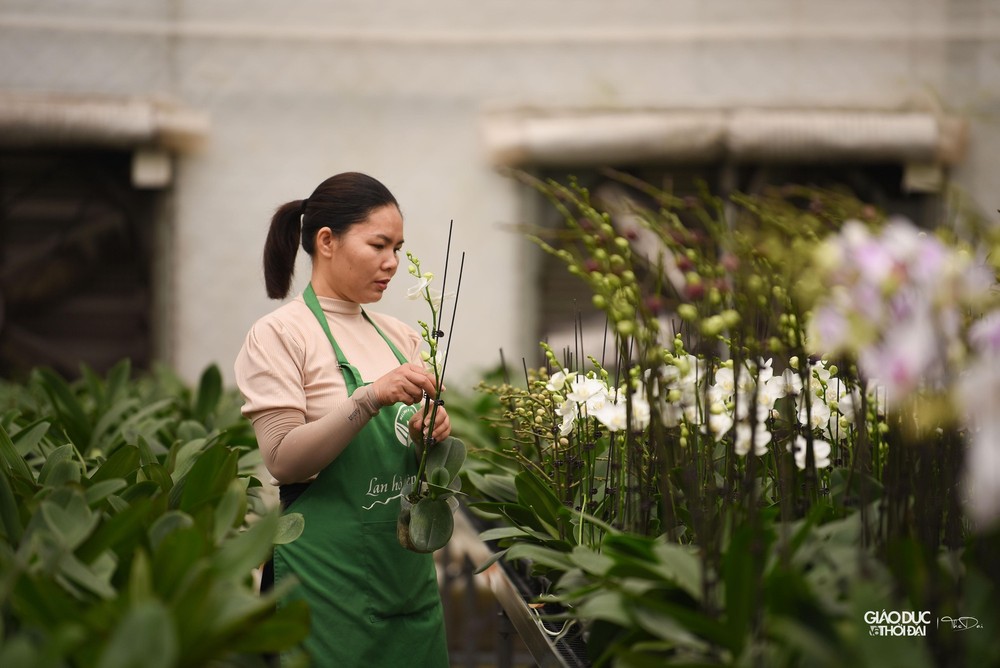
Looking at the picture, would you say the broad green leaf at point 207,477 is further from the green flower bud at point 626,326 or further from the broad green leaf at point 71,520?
the green flower bud at point 626,326

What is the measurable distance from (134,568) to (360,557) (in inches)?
26.5

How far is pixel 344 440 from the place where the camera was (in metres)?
1.61

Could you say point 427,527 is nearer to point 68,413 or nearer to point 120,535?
point 120,535

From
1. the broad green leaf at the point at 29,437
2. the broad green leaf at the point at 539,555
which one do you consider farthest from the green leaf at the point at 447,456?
the broad green leaf at the point at 29,437

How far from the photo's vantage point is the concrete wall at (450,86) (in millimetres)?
5059

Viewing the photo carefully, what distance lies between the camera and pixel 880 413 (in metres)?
1.63

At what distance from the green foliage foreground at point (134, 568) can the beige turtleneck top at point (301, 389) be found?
0.12 meters

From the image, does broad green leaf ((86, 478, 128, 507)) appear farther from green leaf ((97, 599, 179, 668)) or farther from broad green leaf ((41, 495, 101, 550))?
green leaf ((97, 599, 179, 668))

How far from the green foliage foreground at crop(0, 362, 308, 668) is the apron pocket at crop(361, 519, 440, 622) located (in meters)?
0.22

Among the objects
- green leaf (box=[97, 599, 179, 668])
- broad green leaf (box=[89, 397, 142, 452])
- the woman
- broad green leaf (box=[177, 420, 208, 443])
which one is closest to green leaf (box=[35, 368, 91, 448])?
broad green leaf (box=[89, 397, 142, 452])

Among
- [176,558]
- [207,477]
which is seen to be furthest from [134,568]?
[207,477]

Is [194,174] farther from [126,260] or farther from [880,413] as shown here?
[880,413]

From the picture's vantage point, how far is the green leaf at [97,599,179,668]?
92cm

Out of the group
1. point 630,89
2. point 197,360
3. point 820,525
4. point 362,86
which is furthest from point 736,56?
point 820,525
